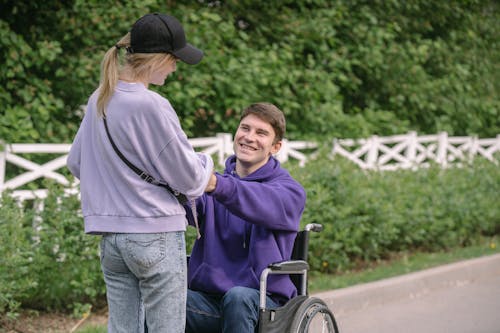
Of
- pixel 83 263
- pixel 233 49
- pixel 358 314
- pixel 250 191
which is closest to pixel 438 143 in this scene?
pixel 233 49

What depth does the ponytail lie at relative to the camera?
2.94 m

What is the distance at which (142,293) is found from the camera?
3.06 m

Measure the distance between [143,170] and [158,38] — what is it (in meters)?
0.46

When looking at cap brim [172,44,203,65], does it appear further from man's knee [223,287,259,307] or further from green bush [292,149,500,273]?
green bush [292,149,500,273]

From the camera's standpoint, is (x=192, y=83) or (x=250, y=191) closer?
(x=250, y=191)

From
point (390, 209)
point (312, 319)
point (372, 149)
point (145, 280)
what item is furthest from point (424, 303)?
point (145, 280)

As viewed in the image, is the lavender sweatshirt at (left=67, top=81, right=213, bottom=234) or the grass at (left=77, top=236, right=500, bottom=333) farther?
the grass at (left=77, top=236, right=500, bottom=333)

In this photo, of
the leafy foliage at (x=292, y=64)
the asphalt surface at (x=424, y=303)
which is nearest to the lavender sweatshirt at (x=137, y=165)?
the asphalt surface at (x=424, y=303)

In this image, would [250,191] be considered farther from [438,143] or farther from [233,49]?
[438,143]

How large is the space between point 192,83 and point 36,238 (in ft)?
11.8

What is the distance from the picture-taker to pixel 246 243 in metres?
Answer: 3.74

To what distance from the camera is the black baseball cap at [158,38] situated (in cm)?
297

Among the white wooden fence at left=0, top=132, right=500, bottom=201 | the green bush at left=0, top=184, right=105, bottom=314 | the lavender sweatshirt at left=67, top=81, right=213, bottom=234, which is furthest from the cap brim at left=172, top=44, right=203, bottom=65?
the white wooden fence at left=0, top=132, right=500, bottom=201

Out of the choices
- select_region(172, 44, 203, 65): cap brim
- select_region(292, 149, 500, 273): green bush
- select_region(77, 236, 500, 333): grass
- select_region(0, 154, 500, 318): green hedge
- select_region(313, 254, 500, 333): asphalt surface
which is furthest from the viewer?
select_region(292, 149, 500, 273): green bush
